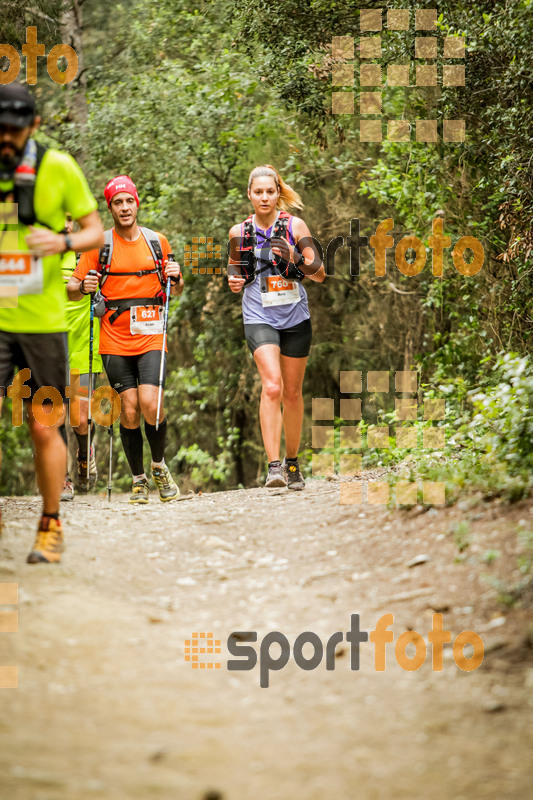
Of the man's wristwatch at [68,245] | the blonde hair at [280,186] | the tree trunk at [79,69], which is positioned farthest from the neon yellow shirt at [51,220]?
the tree trunk at [79,69]

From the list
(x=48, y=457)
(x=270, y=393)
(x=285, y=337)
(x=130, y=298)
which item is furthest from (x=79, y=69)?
(x=48, y=457)

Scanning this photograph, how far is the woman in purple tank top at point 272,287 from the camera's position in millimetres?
7352

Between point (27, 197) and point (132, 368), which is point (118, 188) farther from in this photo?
point (27, 197)

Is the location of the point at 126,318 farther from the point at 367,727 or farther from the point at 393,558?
the point at 367,727

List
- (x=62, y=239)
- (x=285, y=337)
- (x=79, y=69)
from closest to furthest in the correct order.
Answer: (x=62, y=239) < (x=285, y=337) < (x=79, y=69)

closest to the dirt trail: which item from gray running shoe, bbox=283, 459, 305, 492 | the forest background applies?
the forest background

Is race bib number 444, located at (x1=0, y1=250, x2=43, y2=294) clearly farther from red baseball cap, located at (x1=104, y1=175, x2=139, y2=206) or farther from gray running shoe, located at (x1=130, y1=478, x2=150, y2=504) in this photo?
gray running shoe, located at (x1=130, y1=478, x2=150, y2=504)

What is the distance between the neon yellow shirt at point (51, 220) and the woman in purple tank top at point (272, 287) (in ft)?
8.20

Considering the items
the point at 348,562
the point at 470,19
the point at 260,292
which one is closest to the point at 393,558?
the point at 348,562

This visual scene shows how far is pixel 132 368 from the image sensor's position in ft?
25.2

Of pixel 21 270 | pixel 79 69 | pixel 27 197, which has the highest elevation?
pixel 79 69

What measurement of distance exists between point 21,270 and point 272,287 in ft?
9.55

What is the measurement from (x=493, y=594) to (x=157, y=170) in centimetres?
1150

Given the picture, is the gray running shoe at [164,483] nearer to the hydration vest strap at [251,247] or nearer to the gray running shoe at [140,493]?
the gray running shoe at [140,493]
